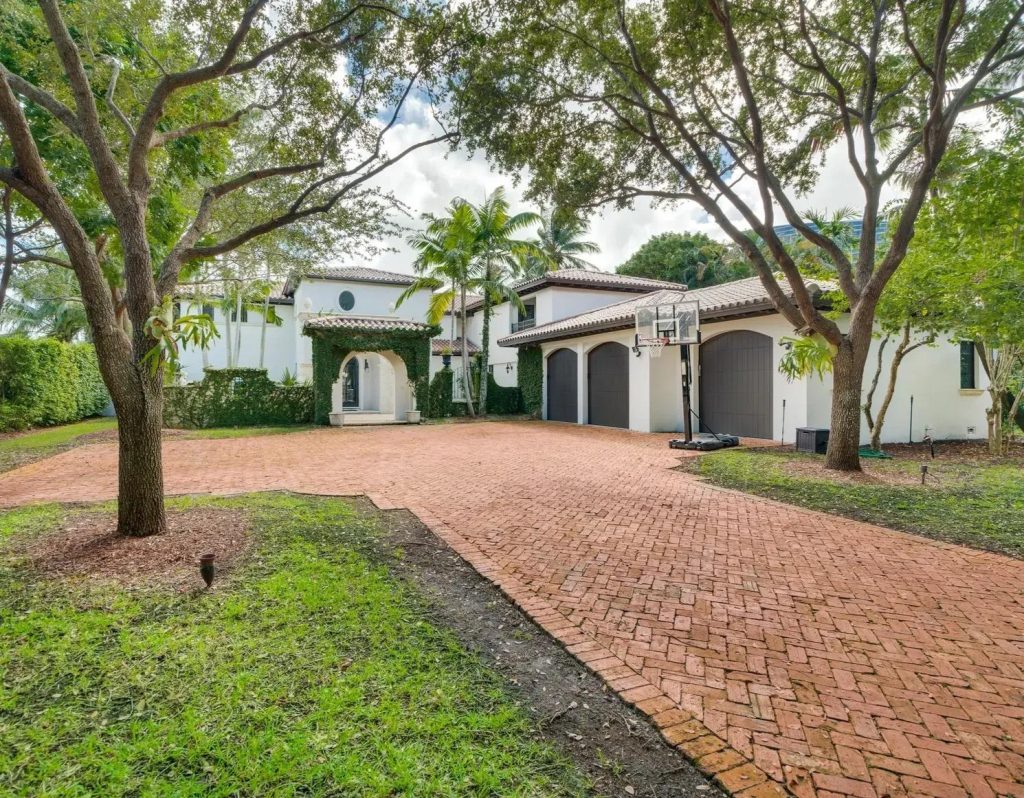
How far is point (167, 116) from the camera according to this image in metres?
A: 7.32

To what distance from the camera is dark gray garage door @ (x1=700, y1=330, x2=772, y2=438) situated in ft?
43.8

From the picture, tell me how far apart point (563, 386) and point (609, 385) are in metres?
3.10

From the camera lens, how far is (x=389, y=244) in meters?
8.92

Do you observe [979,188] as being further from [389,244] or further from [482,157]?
[389,244]

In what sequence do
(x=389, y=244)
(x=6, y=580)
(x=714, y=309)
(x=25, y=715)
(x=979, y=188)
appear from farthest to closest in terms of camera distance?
1. (x=714, y=309)
2. (x=389, y=244)
3. (x=979, y=188)
4. (x=6, y=580)
5. (x=25, y=715)

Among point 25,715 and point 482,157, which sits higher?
point 482,157

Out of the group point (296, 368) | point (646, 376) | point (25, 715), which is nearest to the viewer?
point (25, 715)

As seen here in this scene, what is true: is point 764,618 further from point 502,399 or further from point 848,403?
point 502,399

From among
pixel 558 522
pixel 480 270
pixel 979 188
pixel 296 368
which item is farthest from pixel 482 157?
pixel 296 368

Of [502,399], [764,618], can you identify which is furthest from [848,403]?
[502,399]

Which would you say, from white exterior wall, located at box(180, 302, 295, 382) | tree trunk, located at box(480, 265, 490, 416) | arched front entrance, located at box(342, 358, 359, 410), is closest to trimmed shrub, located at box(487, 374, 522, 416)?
tree trunk, located at box(480, 265, 490, 416)

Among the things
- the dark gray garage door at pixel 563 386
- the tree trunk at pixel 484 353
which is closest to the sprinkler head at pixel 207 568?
the dark gray garage door at pixel 563 386

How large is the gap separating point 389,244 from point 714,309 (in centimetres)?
846

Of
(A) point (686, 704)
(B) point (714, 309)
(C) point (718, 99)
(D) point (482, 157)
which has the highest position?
(C) point (718, 99)
